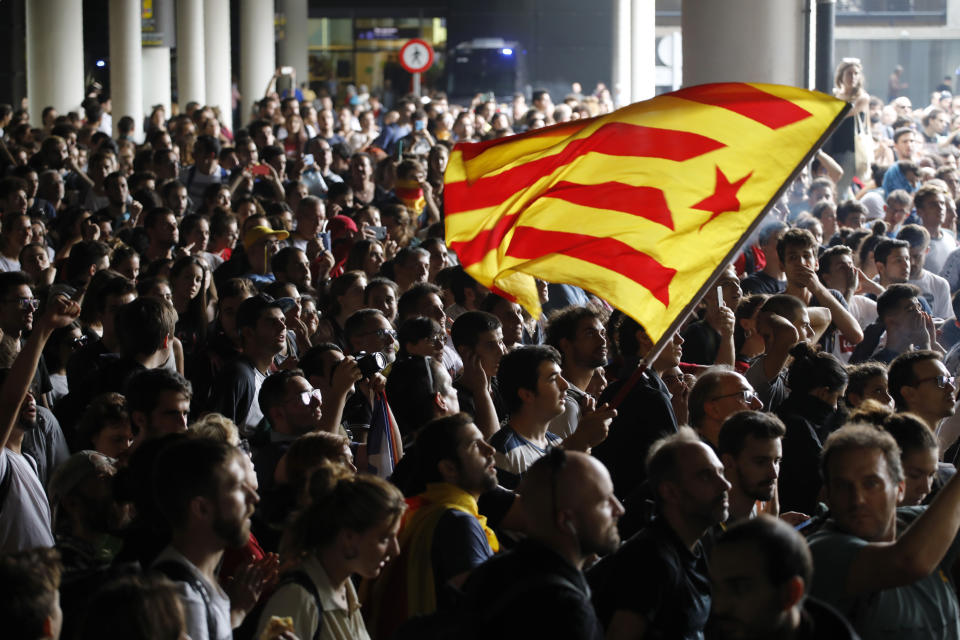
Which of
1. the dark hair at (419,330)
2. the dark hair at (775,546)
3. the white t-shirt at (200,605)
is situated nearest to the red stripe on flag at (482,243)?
the dark hair at (419,330)

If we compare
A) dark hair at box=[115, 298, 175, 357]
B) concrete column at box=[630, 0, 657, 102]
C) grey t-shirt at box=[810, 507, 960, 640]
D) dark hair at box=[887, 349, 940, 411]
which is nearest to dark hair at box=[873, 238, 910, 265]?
dark hair at box=[887, 349, 940, 411]

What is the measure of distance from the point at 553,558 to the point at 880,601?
40.8 inches

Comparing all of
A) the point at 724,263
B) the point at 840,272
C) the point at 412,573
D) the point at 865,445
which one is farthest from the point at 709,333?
the point at 412,573

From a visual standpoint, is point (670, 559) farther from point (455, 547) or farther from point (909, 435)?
point (909, 435)

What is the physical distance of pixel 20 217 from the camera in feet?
34.3

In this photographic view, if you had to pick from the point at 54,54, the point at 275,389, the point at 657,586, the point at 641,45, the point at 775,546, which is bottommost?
the point at 657,586

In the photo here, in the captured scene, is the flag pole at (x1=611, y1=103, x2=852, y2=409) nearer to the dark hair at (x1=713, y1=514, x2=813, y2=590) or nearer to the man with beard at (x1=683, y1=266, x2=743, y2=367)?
the man with beard at (x1=683, y1=266, x2=743, y2=367)

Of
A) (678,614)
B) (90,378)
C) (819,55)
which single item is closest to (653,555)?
(678,614)

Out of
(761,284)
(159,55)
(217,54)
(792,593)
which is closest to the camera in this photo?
(792,593)

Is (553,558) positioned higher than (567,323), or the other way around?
(567,323)

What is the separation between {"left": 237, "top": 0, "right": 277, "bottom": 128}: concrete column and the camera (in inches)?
1373

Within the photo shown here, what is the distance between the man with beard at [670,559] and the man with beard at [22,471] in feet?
7.27

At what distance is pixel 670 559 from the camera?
4.24m

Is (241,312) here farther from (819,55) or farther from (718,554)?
(819,55)
